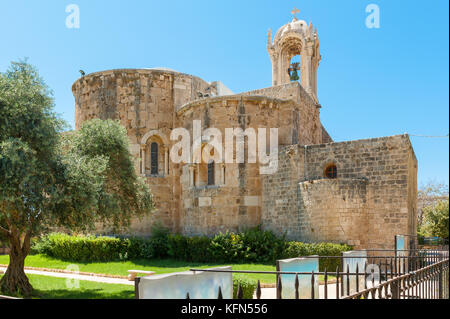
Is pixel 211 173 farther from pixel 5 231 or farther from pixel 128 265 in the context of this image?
pixel 5 231

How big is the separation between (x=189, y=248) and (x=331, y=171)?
7.11 meters

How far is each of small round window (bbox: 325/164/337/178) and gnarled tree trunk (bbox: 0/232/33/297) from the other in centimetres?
1214

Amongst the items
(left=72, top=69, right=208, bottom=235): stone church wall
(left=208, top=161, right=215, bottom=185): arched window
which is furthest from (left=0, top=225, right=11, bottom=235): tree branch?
(left=208, top=161, right=215, bottom=185): arched window

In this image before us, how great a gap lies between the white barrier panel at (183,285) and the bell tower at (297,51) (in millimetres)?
23944

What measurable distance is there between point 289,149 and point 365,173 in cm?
342

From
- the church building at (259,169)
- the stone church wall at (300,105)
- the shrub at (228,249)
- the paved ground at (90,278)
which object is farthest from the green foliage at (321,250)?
the paved ground at (90,278)

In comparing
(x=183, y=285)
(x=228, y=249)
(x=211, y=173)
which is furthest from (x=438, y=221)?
(x=183, y=285)

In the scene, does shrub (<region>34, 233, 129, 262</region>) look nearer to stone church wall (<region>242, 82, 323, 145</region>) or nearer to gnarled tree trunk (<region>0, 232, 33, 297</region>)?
gnarled tree trunk (<region>0, 232, 33, 297</region>)

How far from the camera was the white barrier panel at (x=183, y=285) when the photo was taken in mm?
5020

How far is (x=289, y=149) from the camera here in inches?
736

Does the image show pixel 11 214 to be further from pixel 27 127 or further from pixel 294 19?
pixel 294 19

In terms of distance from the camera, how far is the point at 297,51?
3066cm

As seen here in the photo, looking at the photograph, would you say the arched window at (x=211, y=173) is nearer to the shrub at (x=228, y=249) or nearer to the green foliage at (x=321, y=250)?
the shrub at (x=228, y=249)
